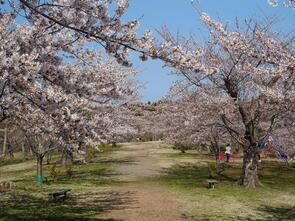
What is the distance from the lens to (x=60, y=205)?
17359 mm

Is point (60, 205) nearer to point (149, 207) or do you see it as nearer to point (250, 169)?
point (149, 207)

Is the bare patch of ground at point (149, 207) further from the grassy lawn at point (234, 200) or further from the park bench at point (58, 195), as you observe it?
the park bench at point (58, 195)

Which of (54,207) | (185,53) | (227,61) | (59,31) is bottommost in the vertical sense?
(54,207)

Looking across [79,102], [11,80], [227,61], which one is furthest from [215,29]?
[11,80]

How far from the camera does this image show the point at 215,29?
68.1 ft

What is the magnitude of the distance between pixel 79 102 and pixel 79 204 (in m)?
9.22

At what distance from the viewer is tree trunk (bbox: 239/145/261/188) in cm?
2377

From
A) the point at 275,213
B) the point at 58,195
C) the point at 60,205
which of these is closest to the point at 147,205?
the point at 60,205

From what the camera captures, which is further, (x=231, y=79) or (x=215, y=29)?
(x=231, y=79)

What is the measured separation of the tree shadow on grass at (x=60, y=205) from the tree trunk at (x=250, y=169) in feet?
21.5

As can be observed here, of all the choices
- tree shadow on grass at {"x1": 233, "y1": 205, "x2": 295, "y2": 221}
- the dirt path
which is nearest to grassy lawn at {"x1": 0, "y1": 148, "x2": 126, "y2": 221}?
the dirt path

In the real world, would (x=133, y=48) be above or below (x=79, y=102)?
above

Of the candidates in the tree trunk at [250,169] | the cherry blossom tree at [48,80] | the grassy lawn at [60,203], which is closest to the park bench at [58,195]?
the grassy lawn at [60,203]

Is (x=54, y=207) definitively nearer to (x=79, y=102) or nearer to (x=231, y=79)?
(x=79, y=102)
